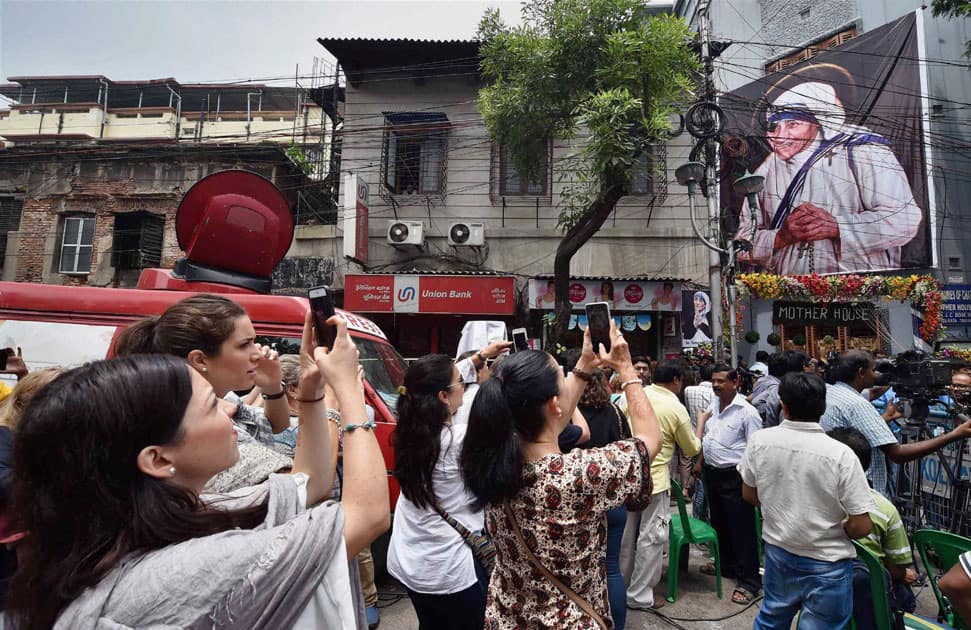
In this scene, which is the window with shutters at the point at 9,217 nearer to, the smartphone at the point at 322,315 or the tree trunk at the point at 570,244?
the tree trunk at the point at 570,244

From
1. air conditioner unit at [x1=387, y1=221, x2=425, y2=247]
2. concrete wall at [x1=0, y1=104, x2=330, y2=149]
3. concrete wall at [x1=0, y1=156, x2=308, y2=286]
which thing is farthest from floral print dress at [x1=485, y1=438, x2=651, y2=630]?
concrete wall at [x1=0, y1=104, x2=330, y2=149]

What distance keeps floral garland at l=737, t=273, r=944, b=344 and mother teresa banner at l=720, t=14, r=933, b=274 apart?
1572mm

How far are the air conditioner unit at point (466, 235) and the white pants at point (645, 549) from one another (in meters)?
8.80

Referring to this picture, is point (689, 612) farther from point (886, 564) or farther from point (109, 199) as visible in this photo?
point (109, 199)

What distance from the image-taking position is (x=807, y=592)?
Result: 268 cm

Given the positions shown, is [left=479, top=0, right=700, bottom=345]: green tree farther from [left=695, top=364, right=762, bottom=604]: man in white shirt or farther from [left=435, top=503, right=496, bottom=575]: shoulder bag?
[left=435, top=503, right=496, bottom=575]: shoulder bag

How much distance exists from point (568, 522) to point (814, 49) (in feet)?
64.3

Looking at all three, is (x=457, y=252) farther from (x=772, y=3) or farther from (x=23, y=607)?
(x=772, y=3)

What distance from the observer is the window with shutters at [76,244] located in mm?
13328

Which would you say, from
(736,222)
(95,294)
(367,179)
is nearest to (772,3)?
(736,222)

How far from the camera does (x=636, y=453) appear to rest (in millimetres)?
1859

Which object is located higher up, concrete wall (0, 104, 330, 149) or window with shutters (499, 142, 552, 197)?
concrete wall (0, 104, 330, 149)

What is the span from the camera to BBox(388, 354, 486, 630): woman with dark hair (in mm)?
2385

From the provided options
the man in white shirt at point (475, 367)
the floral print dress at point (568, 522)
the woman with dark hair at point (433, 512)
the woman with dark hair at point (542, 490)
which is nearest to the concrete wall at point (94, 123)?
the man in white shirt at point (475, 367)
